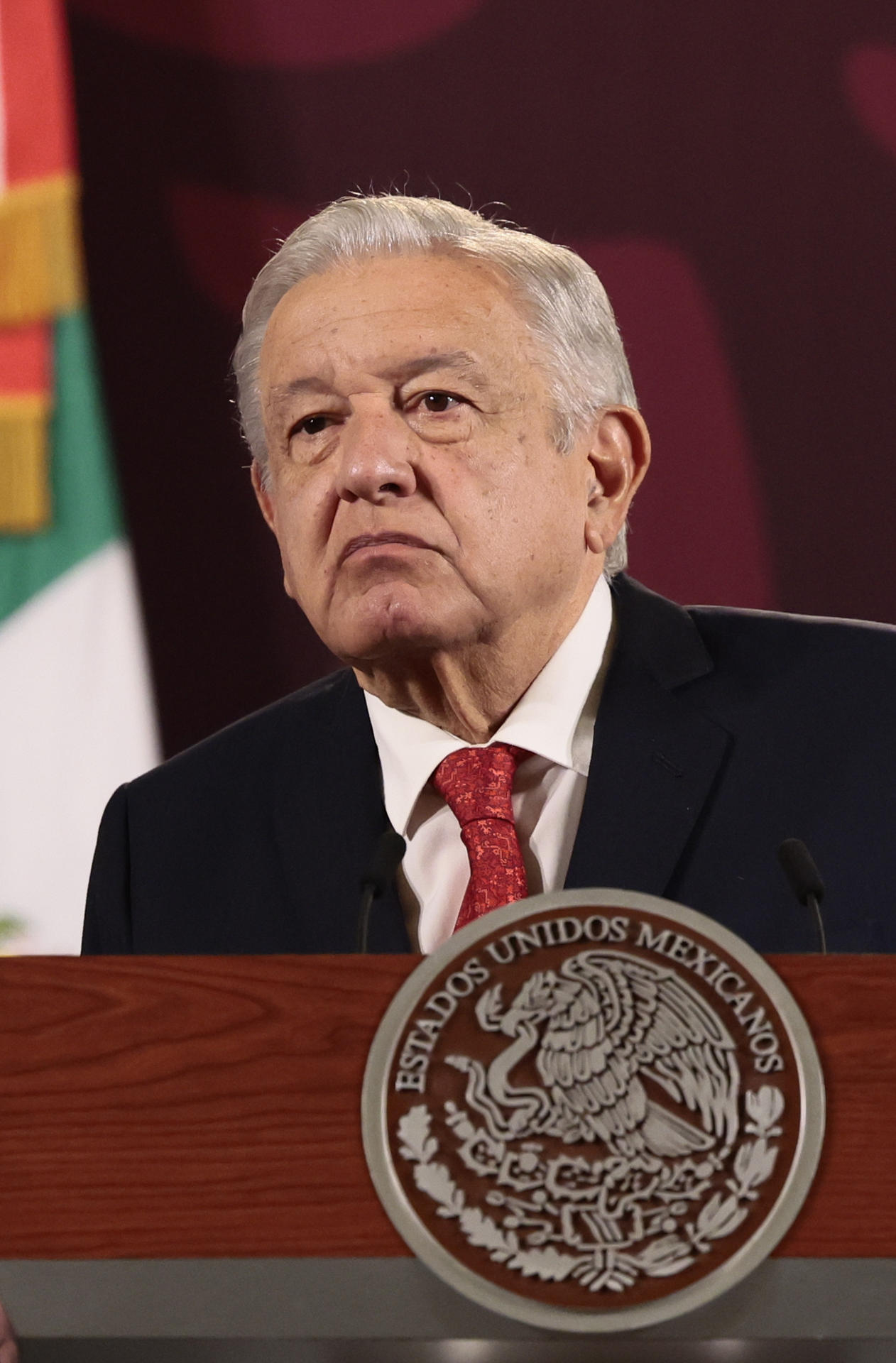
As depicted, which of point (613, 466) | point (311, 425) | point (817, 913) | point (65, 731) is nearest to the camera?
point (817, 913)

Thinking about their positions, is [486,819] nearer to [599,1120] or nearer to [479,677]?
[479,677]

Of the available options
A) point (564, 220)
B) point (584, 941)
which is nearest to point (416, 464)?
point (584, 941)

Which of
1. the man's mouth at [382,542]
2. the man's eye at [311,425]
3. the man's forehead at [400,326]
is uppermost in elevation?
the man's forehead at [400,326]

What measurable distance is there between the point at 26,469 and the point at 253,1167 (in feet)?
6.28

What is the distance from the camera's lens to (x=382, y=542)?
162 centimetres

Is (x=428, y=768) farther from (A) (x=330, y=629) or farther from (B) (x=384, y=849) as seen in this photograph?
(B) (x=384, y=849)

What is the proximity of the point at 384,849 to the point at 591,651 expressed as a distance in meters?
0.60

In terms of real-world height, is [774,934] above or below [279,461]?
below

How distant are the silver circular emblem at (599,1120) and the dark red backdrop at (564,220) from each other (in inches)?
65.4

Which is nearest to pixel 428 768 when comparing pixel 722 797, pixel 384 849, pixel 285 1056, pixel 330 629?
pixel 330 629

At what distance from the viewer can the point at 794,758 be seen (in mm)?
1631

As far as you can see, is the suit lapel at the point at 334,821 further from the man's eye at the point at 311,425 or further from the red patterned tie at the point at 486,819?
the man's eye at the point at 311,425

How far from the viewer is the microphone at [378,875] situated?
117cm

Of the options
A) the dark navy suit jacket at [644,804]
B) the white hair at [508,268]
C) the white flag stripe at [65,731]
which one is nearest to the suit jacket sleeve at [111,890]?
the dark navy suit jacket at [644,804]
